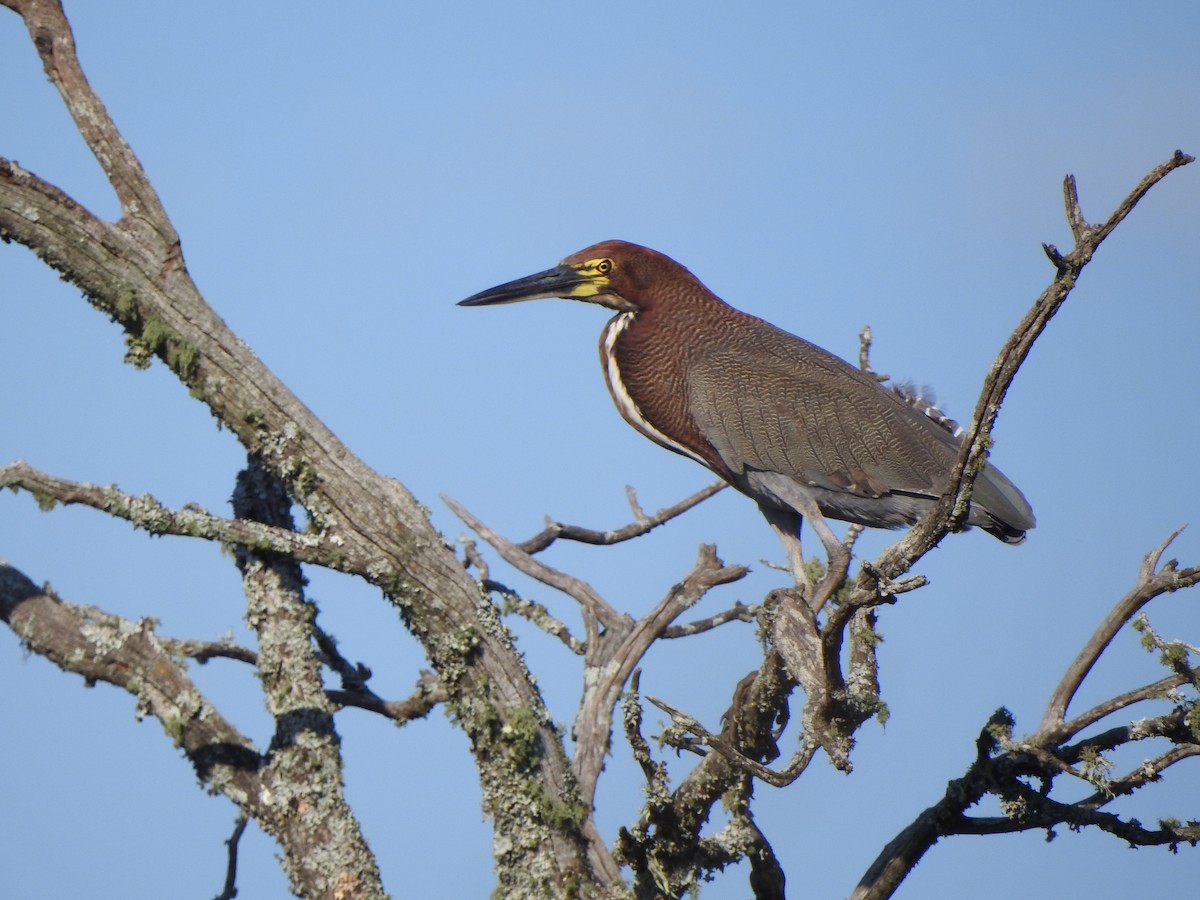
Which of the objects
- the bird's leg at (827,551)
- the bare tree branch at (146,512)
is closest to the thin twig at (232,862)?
the bare tree branch at (146,512)

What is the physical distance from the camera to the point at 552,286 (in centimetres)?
723

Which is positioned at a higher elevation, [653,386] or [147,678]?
[653,386]

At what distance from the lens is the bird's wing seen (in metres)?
6.25

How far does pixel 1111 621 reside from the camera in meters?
4.66

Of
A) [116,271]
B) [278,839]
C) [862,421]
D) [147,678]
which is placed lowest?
[278,839]

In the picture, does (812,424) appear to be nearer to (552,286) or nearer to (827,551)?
(827,551)

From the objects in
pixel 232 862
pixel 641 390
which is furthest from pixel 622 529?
pixel 232 862

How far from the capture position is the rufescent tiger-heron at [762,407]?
624 centimetres

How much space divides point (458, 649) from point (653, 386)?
223 cm

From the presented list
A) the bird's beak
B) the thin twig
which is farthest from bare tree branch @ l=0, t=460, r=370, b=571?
the bird's beak

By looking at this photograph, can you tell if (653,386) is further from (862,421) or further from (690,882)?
(690,882)

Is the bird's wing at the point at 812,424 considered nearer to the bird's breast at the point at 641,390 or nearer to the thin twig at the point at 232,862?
the bird's breast at the point at 641,390

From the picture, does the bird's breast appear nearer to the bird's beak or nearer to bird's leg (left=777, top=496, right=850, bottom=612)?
the bird's beak

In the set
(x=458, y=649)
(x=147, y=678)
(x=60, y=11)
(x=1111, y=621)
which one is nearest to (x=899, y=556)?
(x=1111, y=621)
